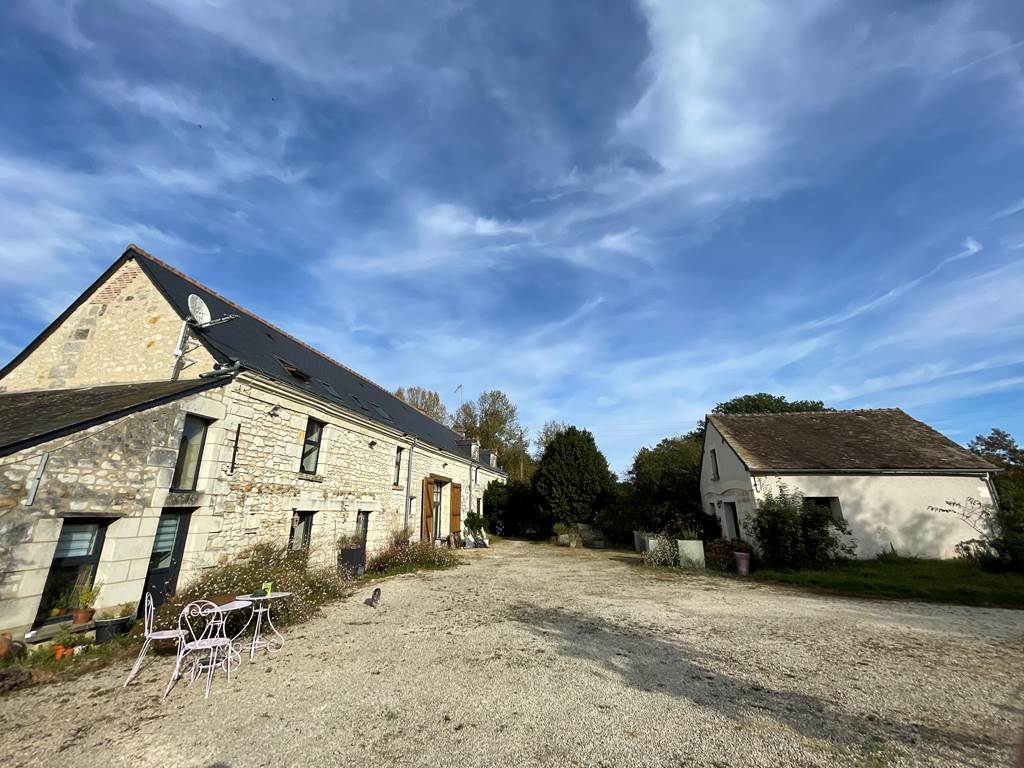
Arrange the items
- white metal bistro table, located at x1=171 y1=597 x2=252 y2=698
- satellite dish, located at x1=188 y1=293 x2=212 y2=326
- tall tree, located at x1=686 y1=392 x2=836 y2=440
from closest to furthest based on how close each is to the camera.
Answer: white metal bistro table, located at x1=171 y1=597 x2=252 y2=698 → satellite dish, located at x1=188 y1=293 x2=212 y2=326 → tall tree, located at x1=686 y1=392 x2=836 y2=440

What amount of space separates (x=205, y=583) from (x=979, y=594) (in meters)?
14.7

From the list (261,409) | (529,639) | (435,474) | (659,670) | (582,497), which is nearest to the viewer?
(659,670)

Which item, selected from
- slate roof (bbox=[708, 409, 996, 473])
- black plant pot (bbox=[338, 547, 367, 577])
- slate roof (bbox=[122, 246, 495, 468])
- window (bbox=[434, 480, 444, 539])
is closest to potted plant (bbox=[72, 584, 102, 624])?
slate roof (bbox=[122, 246, 495, 468])

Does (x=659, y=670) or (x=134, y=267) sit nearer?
(x=659, y=670)

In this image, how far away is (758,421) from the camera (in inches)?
643

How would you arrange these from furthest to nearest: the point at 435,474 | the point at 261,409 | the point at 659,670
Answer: the point at 435,474 < the point at 261,409 < the point at 659,670

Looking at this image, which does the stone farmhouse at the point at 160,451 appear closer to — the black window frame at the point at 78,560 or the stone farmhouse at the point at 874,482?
the black window frame at the point at 78,560

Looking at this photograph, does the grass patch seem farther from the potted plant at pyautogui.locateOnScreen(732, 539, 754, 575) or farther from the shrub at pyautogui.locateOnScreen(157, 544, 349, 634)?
the potted plant at pyautogui.locateOnScreen(732, 539, 754, 575)

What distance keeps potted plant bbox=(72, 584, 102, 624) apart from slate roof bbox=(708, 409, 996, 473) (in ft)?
49.9

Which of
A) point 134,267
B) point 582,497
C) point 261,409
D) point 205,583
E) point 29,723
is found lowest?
point 29,723

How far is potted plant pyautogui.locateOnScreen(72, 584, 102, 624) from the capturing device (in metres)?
5.82

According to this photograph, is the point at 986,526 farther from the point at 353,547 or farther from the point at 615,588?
the point at 353,547

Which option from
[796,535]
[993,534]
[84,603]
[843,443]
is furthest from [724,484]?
[84,603]

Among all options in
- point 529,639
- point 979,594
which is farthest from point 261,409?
point 979,594
